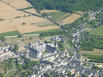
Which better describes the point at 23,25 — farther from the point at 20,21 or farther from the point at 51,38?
the point at 51,38

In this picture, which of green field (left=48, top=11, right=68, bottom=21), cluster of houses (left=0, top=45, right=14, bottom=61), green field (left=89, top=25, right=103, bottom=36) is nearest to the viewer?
cluster of houses (left=0, top=45, right=14, bottom=61)

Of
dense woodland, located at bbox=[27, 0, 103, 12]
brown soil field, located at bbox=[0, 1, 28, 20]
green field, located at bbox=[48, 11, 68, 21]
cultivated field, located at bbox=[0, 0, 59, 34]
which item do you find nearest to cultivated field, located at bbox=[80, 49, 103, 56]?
cultivated field, located at bbox=[0, 0, 59, 34]

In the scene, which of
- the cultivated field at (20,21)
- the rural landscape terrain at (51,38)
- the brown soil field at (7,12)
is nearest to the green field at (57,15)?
the rural landscape terrain at (51,38)

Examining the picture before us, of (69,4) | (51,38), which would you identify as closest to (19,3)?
(69,4)

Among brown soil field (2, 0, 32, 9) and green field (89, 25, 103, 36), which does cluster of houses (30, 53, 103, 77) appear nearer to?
green field (89, 25, 103, 36)

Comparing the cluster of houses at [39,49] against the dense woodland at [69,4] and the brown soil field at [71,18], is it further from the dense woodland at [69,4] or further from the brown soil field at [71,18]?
the dense woodland at [69,4]

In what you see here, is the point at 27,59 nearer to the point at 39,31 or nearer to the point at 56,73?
the point at 56,73

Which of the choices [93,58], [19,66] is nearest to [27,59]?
[19,66]

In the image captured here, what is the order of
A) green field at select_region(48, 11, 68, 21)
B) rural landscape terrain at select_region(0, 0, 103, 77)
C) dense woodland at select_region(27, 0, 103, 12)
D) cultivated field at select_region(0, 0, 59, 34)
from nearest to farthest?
rural landscape terrain at select_region(0, 0, 103, 77) < cultivated field at select_region(0, 0, 59, 34) < green field at select_region(48, 11, 68, 21) < dense woodland at select_region(27, 0, 103, 12)

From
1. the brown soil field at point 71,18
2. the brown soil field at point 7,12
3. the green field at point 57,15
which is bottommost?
the brown soil field at point 7,12
